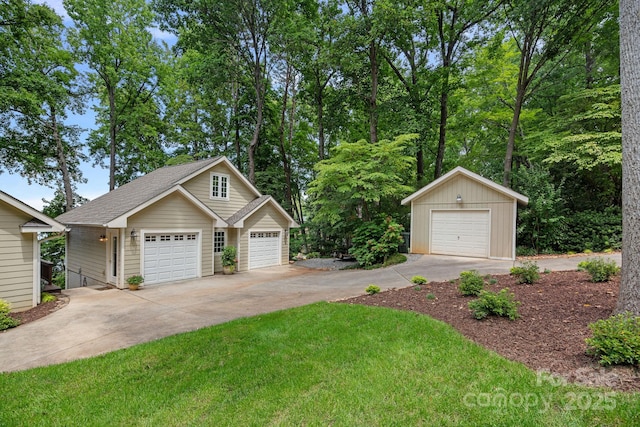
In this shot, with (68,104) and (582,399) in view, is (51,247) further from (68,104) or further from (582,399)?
(582,399)

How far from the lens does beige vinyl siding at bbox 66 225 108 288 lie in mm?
11305

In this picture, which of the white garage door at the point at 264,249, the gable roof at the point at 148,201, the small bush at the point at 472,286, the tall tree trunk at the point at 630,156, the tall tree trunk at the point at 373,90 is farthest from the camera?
the tall tree trunk at the point at 373,90

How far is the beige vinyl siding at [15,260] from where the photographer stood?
7.35 meters

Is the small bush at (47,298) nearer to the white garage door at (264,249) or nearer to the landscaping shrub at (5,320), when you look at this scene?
the landscaping shrub at (5,320)

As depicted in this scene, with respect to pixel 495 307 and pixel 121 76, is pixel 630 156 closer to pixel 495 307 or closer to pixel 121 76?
pixel 495 307

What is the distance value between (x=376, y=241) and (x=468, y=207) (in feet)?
13.5

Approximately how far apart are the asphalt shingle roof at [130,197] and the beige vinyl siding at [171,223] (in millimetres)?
451

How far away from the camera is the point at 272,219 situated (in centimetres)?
1527

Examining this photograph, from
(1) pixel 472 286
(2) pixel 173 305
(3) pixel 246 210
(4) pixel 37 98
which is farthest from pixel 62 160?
(1) pixel 472 286

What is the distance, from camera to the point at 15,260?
7.55m

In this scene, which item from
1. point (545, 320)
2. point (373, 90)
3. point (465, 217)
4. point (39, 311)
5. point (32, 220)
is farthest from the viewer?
point (373, 90)

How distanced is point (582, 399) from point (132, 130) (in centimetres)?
2611

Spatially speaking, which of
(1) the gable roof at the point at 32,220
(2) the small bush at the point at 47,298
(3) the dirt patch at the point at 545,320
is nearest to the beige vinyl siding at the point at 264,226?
(2) the small bush at the point at 47,298

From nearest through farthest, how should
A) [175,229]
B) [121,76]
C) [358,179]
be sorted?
[175,229], [358,179], [121,76]
